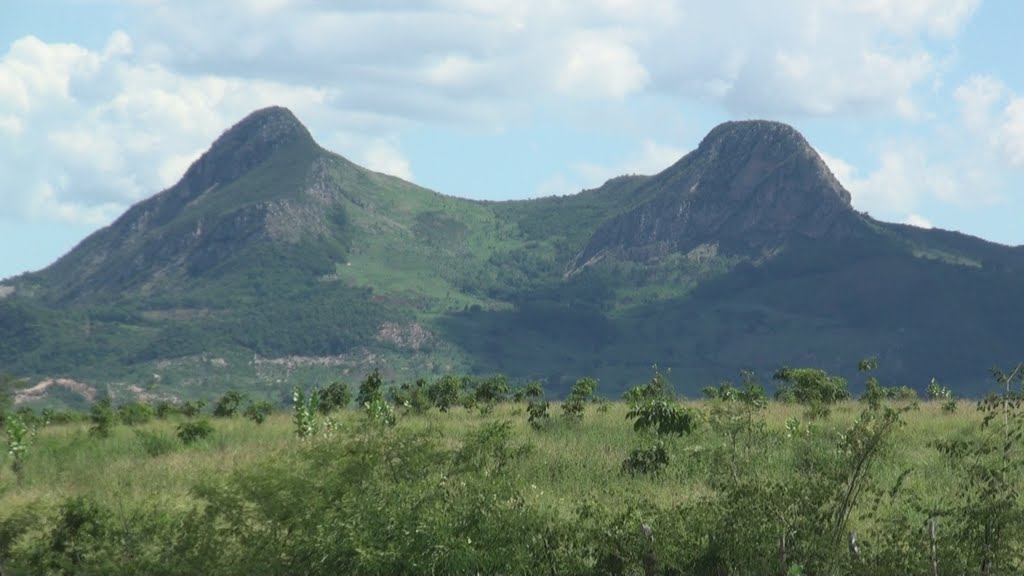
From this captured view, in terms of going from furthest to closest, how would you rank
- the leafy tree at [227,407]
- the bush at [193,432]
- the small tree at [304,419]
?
the leafy tree at [227,407]
the bush at [193,432]
the small tree at [304,419]

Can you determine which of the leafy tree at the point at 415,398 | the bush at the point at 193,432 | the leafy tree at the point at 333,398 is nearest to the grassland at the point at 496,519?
the bush at the point at 193,432

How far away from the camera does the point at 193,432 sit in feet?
97.5

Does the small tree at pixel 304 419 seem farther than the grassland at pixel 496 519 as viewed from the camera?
Yes

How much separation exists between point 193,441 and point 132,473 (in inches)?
175

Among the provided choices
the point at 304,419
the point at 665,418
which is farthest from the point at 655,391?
the point at 304,419

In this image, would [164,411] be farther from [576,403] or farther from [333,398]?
[576,403]

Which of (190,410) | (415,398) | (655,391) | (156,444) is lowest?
(156,444)

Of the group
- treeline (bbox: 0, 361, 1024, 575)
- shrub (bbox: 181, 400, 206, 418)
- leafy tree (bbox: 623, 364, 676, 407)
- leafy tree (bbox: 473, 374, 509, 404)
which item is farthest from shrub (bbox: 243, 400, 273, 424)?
treeline (bbox: 0, 361, 1024, 575)

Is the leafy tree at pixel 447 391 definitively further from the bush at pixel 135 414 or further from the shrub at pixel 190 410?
the bush at pixel 135 414

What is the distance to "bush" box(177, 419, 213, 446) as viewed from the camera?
96.2 feet

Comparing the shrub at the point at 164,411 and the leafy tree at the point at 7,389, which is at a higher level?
the leafy tree at the point at 7,389

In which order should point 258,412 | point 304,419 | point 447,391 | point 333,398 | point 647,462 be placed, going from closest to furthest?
point 647,462
point 304,419
point 447,391
point 258,412
point 333,398

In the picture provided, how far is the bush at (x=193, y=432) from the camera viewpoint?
29.3 m

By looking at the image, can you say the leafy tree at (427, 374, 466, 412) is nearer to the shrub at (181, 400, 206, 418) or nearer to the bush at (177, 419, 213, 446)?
the bush at (177, 419, 213, 446)
